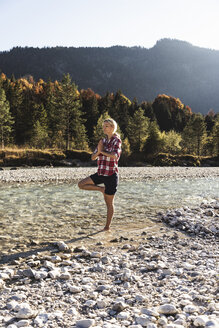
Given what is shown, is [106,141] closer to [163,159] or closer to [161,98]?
[163,159]

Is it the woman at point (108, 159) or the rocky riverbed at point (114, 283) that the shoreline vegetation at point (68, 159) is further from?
the rocky riverbed at point (114, 283)

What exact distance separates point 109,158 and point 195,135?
67815 millimetres

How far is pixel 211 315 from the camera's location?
10.5ft

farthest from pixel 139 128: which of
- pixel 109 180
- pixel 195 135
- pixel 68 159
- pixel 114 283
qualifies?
pixel 114 283

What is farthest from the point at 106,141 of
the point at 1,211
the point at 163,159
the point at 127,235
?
the point at 163,159

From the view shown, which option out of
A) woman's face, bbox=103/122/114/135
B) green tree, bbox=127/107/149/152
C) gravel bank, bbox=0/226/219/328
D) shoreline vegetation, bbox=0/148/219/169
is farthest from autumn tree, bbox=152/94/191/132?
gravel bank, bbox=0/226/219/328

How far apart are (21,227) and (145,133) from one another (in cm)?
6085

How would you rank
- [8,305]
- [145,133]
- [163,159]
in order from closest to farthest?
1. [8,305]
2. [163,159]
3. [145,133]

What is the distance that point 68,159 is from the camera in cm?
4366

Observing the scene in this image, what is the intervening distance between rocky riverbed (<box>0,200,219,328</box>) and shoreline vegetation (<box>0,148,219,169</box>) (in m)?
31.9

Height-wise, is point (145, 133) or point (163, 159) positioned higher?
point (145, 133)

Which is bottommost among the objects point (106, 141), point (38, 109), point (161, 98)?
point (106, 141)

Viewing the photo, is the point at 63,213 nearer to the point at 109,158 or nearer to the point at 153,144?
the point at 109,158

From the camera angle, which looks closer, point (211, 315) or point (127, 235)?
point (211, 315)
